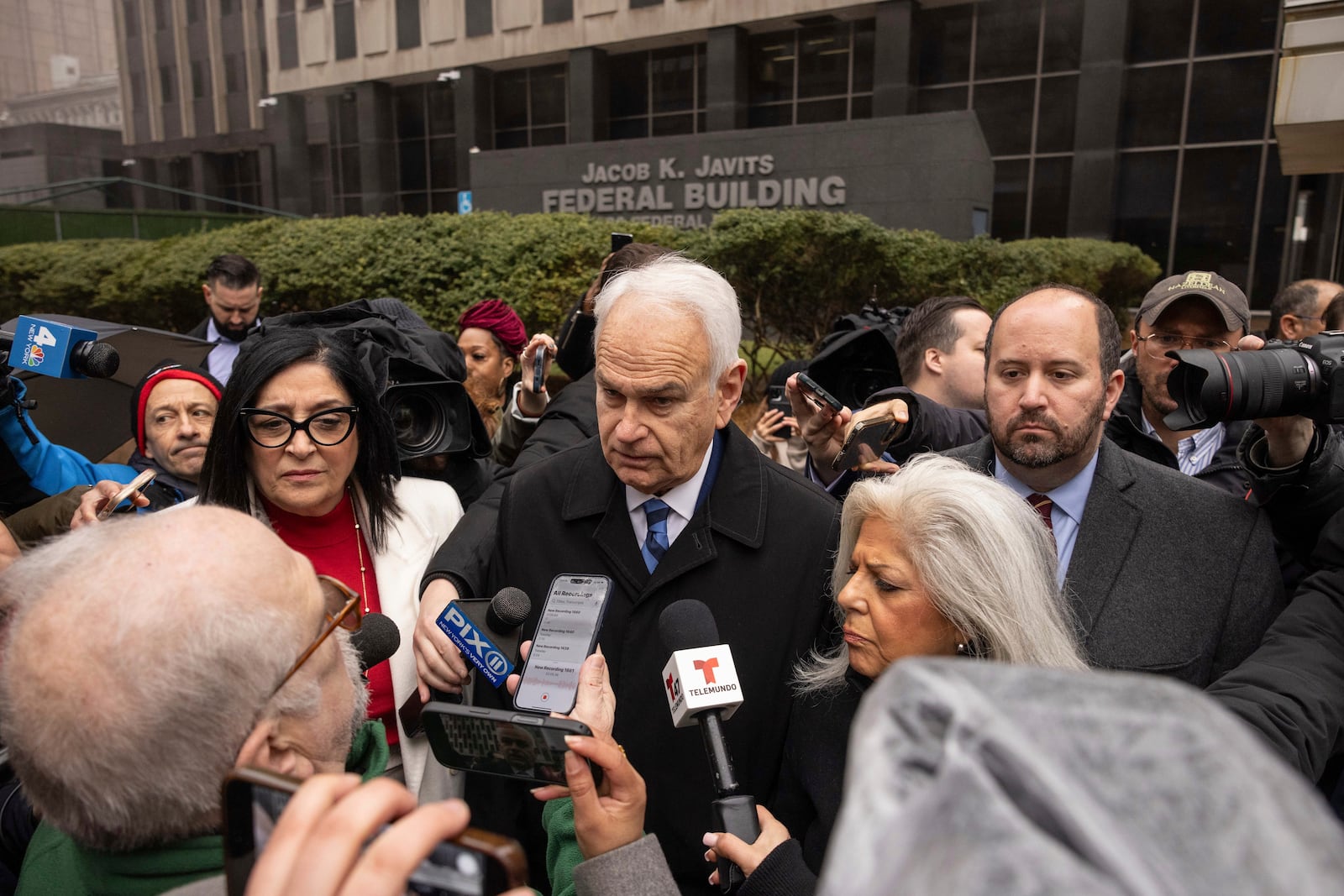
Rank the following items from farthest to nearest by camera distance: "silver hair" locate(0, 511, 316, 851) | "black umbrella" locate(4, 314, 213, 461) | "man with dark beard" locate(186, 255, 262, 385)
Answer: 1. "man with dark beard" locate(186, 255, 262, 385)
2. "black umbrella" locate(4, 314, 213, 461)
3. "silver hair" locate(0, 511, 316, 851)

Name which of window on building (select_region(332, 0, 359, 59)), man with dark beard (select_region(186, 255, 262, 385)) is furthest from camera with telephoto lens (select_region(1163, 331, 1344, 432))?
window on building (select_region(332, 0, 359, 59))

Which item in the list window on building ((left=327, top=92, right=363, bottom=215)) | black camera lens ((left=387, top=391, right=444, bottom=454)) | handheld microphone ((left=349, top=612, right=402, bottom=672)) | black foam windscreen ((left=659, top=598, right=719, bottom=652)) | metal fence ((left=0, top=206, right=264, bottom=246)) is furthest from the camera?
window on building ((left=327, top=92, right=363, bottom=215))

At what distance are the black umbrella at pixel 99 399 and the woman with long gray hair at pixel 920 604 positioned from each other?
3266 mm

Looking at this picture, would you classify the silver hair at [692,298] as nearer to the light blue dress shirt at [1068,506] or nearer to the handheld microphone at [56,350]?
the light blue dress shirt at [1068,506]

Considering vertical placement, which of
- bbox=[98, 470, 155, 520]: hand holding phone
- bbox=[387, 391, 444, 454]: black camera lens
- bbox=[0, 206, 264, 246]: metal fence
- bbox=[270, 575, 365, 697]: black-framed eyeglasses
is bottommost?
bbox=[98, 470, 155, 520]: hand holding phone

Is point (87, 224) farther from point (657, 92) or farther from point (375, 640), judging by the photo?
point (375, 640)

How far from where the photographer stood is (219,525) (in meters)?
1.15

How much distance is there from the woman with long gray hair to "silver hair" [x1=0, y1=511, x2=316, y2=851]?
1084 mm

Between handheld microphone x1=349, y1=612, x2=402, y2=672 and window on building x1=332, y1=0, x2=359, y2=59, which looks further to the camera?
window on building x1=332, y1=0, x2=359, y2=59

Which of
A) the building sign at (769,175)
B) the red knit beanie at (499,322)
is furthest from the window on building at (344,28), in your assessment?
the red knit beanie at (499,322)

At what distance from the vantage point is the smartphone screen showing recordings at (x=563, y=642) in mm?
1453

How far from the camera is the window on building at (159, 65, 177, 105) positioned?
3675 centimetres

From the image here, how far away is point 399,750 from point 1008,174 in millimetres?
19641

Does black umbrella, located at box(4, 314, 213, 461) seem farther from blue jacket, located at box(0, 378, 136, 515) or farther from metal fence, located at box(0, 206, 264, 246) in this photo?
metal fence, located at box(0, 206, 264, 246)
